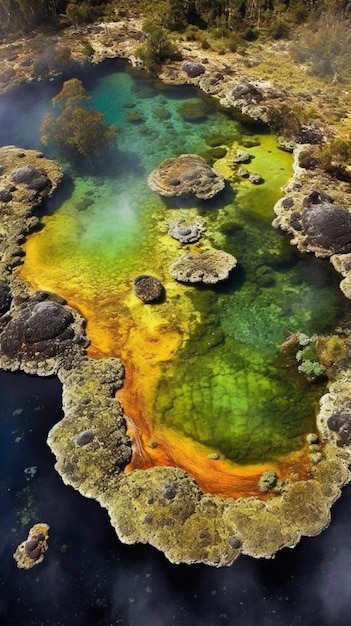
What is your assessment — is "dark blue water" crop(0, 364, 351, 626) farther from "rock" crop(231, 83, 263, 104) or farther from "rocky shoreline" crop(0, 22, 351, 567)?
"rock" crop(231, 83, 263, 104)

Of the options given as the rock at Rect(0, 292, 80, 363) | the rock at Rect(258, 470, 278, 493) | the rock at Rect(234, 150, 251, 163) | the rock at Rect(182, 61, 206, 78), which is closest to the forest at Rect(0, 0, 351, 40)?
the rock at Rect(182, 61, 206, 78)

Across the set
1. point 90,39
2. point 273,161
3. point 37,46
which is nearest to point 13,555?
point 273,161

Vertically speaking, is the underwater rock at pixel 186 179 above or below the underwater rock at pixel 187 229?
above

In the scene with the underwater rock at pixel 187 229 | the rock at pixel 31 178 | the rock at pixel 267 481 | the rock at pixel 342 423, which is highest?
the rock at pixel 31 178

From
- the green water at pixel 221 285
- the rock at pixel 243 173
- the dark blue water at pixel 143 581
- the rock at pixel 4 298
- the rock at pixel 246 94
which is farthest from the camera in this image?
the rock at pixel 246 94

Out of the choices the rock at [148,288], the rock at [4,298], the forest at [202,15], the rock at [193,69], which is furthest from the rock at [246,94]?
the rock at [4,298]

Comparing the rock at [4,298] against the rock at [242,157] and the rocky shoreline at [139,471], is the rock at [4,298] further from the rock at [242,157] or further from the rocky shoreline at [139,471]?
the rock at [242,157]
